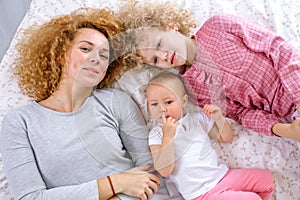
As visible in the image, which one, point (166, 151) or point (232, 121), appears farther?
point (232, 121)

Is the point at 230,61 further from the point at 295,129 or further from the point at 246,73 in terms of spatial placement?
the point at 295,129

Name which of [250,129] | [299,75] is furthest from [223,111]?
[299,75]

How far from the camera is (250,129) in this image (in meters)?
1.16

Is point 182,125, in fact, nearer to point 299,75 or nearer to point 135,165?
point 135,165

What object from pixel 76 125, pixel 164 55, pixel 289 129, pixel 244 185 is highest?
pixel 164 55

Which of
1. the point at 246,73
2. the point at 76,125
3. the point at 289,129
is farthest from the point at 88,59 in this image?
the point at 289,129

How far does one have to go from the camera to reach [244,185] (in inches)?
43.1

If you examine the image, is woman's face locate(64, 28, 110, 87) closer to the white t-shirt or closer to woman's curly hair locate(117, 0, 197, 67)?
woman's curly hair locate(117, 0, 197, 67)

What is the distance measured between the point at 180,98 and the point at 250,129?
0.22 m

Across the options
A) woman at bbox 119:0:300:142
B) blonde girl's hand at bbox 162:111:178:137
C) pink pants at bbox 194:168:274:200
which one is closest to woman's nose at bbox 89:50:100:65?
woman at bbox 119:0:300:142

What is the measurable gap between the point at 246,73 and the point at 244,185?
28cm

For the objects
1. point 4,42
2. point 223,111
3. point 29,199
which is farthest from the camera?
point 4,42

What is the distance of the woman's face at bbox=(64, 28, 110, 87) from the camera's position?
110 cm

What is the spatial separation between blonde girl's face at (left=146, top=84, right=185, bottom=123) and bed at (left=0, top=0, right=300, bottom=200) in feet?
0.13
